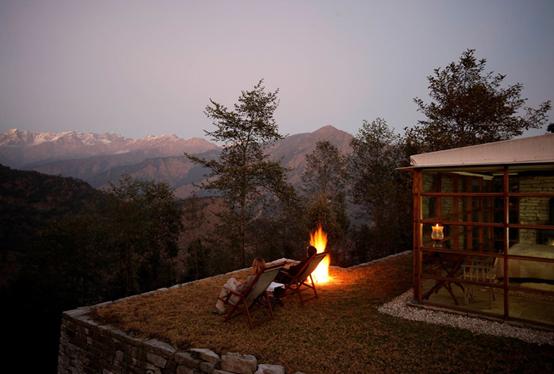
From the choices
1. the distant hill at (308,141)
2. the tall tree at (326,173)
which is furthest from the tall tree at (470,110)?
the distant hill at (308,141)

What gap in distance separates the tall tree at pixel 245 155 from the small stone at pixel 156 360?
378 inches

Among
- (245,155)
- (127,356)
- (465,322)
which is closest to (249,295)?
(127,356)

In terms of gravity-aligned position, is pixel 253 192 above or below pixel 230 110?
below

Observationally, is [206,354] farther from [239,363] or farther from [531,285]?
[531,285]

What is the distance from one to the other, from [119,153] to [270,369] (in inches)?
6063

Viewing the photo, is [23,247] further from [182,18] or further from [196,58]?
[196,58]

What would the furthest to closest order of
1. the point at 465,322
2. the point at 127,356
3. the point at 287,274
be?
1. the point at 287,274
2. the point at 465,322
3. the point at 127,356

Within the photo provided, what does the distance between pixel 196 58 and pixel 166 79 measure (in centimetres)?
2835

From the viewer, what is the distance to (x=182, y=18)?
3325cm

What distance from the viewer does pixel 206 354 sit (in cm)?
423

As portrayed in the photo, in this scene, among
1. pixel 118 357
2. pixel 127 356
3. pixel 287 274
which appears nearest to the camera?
pixel 127 356

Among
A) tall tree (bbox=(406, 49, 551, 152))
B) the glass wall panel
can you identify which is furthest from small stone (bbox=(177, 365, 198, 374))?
tall tree (bbox=(406, 49, 551, 152))

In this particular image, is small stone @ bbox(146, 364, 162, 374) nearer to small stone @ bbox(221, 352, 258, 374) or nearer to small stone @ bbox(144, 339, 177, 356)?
small stone @ bbox(144, 339, 177, 356)

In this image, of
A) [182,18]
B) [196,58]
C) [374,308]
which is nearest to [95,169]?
[196,58]
